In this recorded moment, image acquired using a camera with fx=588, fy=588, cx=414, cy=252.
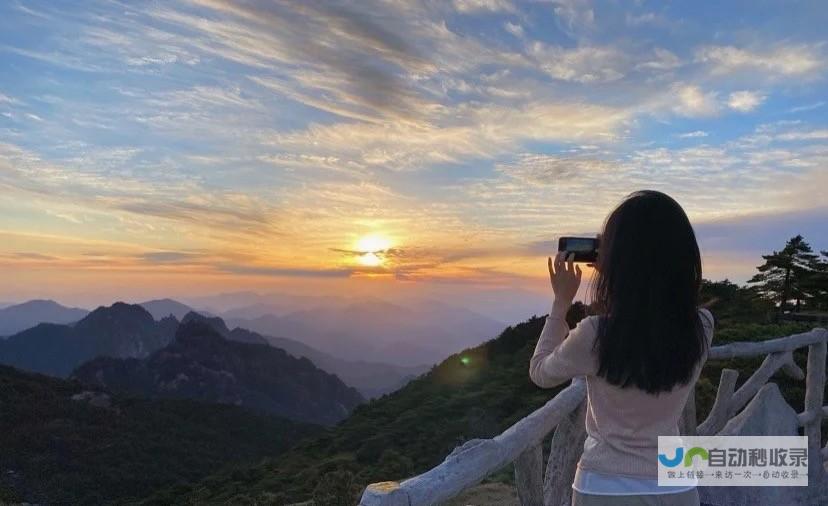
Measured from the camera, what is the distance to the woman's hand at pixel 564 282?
2.13m

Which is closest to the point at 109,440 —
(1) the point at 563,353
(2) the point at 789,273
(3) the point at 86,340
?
(2) the point at 789,273

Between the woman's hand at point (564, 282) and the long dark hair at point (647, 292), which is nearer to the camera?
the long dark hair at point (647, 292)

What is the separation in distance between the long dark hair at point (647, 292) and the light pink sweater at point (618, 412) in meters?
0.03

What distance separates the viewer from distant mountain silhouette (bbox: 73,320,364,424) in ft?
337

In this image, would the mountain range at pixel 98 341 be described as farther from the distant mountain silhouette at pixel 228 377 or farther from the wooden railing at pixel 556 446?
the wooden railing at pixel 556 446

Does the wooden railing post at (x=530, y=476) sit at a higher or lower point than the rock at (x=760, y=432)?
higher

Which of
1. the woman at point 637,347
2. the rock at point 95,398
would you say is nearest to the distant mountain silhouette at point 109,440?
the rock at point 95,398

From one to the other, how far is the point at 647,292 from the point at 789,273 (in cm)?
2783

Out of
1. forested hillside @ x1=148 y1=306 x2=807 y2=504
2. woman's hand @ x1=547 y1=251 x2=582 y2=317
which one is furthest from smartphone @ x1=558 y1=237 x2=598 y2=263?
forested hillside @ x1=148 y1=306 x2=807 y2=504

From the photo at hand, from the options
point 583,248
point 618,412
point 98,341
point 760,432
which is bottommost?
point 98,341

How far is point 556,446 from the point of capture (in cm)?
363

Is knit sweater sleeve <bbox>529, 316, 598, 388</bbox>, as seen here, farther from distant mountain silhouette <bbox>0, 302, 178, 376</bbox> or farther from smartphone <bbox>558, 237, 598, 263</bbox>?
distant mountain silhouette <bbox>0, 302, 178, 376</bbox>
